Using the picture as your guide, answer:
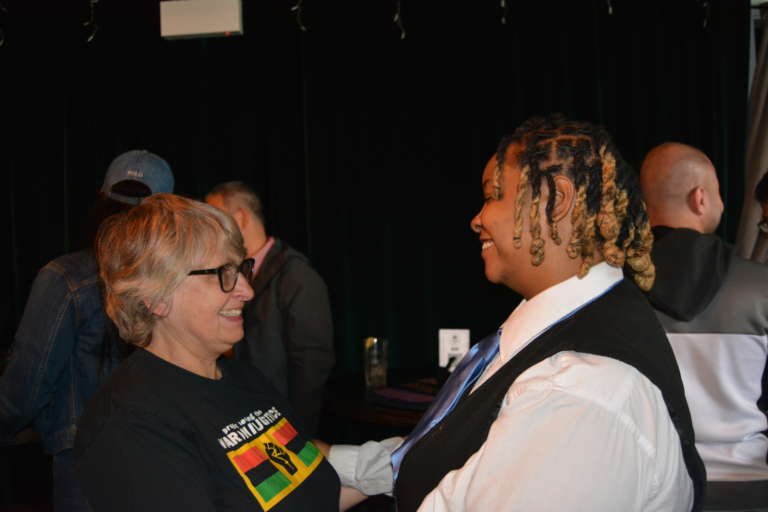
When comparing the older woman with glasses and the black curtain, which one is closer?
the older woman with glasses

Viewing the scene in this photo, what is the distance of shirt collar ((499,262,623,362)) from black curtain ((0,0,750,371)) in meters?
2.96

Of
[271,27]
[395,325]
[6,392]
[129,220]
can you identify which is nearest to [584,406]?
[129,220]

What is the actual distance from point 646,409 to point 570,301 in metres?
0.22

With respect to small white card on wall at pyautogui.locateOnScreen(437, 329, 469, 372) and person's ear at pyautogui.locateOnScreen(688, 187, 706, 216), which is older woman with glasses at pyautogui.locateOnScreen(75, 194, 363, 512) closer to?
person's ear at pyautogui.locateOnScreen(688, 187, 706, 216)

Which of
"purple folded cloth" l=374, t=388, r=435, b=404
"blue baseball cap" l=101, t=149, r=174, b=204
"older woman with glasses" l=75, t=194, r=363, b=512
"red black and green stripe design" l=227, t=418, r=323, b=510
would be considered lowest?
"purple folded cloth" l=374, t=388, r=435, b=404

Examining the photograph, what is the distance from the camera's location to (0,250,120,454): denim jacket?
6.01 ft

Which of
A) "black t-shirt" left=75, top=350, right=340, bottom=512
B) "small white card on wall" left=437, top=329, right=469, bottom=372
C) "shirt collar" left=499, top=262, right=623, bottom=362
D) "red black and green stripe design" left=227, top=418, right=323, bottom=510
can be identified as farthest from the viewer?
"small white card on wall" left=437, top=329, right=469, bottom=372

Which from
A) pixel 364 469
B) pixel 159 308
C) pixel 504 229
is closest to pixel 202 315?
pixel 159 308

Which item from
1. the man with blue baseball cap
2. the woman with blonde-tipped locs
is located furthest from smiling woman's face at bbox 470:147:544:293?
the man with blue baseball cap

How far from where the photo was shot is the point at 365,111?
4285 mm

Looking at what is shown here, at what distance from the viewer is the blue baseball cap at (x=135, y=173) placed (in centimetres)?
210

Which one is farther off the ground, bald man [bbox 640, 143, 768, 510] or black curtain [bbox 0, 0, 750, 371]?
black curtain [bbox 0, 0, 750, 371]

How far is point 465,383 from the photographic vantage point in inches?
49.6

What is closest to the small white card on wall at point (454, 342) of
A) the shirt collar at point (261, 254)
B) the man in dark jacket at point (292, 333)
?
the man in dark jacket at point (292, 333)
